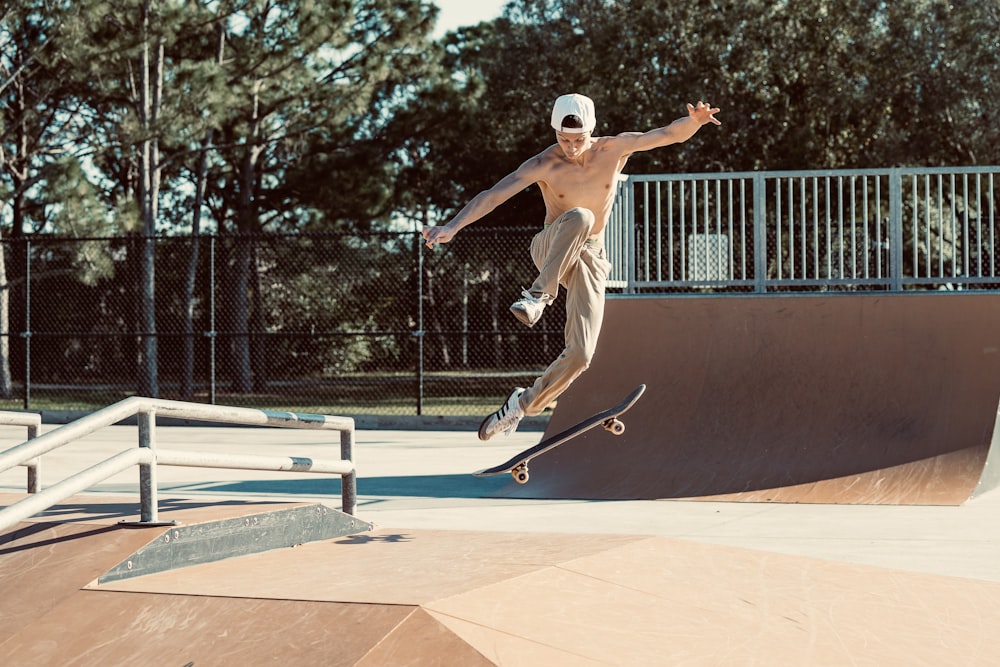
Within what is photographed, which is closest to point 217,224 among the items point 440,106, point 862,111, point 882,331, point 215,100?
point 440,106

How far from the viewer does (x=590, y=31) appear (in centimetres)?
2747

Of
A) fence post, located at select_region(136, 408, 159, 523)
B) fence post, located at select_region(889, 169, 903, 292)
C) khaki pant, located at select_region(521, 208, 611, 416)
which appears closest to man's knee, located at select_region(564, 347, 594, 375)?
khaki pant, located at select_region(521, 208, 611, 416)

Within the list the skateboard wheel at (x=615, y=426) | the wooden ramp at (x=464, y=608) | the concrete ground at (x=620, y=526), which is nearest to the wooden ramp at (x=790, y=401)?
the concrete ground at (x=620, y=526)

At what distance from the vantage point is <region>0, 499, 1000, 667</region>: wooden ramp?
14.2ft

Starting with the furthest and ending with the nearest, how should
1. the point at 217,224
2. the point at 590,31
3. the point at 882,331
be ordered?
1. the point at 217,224
2. the point at 590,31
3. the point at 882,331

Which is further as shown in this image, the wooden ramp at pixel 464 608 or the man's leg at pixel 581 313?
the man's leg at pixel 581 313

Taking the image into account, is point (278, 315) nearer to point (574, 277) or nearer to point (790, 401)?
point (790, 401)

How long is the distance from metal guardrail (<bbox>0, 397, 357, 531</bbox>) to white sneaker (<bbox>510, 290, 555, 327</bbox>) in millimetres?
1475

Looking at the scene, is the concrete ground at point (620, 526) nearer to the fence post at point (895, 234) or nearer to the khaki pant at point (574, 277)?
the khaki pant at point (574, 277)

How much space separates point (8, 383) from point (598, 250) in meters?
21.2

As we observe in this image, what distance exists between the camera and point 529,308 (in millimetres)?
5828

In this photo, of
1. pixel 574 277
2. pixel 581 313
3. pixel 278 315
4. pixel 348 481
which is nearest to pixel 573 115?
pixel 574 277

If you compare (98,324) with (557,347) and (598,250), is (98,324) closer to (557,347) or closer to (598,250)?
(557,347)

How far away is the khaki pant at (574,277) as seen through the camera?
20.6 feet
